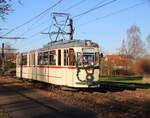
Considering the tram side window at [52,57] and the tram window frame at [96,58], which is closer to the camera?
the tram window frame at [96,58]

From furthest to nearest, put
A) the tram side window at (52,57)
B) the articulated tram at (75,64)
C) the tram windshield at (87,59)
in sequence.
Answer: the tram side window at (52,57)
the tram windshield at (87,59)
the articulated tram at (75,64)

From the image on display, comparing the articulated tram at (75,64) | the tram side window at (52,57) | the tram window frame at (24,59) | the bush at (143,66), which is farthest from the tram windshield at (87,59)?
the tram window frame at (24,59)

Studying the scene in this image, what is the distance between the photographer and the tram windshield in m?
16.5

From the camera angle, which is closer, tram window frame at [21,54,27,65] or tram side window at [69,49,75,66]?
tram side window at [69,49,75,66]

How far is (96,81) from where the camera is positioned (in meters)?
16.8

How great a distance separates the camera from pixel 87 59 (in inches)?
655

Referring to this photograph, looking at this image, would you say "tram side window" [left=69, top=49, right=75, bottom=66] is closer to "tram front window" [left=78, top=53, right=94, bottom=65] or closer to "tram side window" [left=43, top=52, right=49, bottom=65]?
"tram front window" [left=78, top=53, right=94, bottom=65]

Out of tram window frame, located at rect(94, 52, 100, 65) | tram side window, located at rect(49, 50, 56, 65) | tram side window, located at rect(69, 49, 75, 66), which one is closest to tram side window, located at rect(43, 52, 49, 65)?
tram side window, located at rect(49, 50, 56, 65)

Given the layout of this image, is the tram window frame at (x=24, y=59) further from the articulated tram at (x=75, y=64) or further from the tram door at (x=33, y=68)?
the articulated tram at (x=75, y=64)

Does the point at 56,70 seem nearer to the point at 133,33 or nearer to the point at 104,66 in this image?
the point at 104,66

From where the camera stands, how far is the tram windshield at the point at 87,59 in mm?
16453

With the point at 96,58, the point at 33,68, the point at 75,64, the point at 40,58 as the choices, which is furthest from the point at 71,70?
the point at 33,68

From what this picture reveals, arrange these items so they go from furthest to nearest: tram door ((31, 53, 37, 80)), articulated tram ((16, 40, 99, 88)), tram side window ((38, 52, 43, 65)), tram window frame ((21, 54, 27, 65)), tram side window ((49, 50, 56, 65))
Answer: tram window frame ((21, 54, 27, 65)) < tram door ((31, 53, 37, 80)) < tram side window ((38, 52, 43, 65)) < tram side window ((49, 50, 56, 65)) < articulated tram ((16, 40, 99, 88))

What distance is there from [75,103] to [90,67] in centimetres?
457
